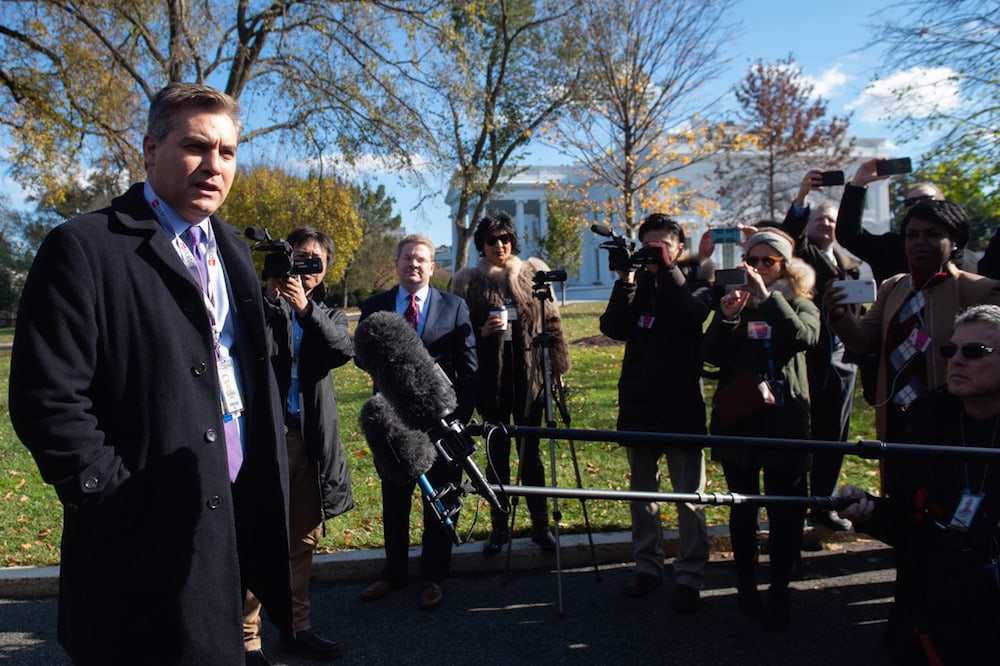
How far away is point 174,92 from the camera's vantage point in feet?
7.14

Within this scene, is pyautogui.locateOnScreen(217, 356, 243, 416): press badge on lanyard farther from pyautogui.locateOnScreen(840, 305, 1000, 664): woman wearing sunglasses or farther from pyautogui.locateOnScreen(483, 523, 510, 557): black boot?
pyautogui.locateOnScreen(483, 523, 510, 557): black boot

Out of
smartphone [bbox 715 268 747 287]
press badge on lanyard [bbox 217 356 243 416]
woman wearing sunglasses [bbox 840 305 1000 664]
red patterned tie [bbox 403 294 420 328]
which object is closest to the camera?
press badge on lanyard [bbox 217 356 243 416]

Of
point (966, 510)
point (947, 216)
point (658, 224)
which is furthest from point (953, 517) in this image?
point (658, 224)

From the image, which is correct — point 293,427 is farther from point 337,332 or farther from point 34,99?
point 34,99

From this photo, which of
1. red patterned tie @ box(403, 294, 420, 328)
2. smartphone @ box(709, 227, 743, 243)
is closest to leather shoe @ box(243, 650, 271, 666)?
red patterned tie @ box(403, 294, 420, 328)

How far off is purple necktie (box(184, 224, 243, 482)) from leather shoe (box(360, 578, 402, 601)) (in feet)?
8.50

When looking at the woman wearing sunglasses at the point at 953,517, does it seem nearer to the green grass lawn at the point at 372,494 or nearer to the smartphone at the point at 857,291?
the smartphone at the point at 857,291

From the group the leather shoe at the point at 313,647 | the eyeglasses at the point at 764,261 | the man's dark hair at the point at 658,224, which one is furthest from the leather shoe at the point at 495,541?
the eyeglasses at the point at 764,261

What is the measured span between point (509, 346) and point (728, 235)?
67.1 inches

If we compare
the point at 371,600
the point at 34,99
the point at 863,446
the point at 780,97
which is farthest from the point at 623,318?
the point at 780,97

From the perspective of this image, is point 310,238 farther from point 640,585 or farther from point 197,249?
point 640,585

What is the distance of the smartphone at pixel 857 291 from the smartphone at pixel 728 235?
974 mm

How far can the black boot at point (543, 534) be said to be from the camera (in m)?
5.20

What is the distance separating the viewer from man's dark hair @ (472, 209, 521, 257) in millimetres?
5418
